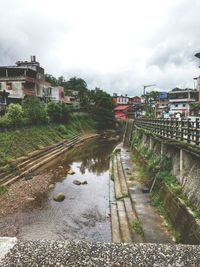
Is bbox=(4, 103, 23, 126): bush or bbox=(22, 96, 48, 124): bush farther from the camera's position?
bbox=(22, 96, 48, 124): bush

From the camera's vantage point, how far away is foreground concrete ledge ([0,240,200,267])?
3830mm

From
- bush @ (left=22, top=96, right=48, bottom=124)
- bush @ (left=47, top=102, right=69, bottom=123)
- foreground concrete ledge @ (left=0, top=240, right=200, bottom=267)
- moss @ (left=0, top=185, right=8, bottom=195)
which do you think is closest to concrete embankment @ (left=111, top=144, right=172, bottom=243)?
foreground concrete ledge @ (left=0, top=240, right=200, bottom=267)

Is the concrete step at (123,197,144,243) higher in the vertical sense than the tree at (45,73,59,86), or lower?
lower

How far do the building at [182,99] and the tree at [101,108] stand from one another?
15.0m

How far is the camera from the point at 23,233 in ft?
34.7

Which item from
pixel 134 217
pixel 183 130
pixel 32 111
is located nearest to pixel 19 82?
pixel 32 111

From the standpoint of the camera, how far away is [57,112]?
40.0 m

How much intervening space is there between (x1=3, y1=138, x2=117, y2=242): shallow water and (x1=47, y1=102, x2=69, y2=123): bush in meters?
19.4

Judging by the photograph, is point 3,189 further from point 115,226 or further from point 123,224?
point 123,224

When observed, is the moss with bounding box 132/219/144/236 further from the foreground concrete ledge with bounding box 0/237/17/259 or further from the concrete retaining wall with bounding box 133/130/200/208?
the foreground concrete ledge with bounding box 0/237/17/259

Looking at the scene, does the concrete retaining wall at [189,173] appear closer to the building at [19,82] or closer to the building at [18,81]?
the building at [19,82]

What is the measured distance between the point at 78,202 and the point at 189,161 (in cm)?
730

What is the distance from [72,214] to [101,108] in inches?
1875

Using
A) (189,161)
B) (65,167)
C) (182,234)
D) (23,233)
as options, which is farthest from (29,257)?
(65,167)
